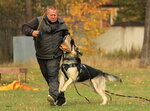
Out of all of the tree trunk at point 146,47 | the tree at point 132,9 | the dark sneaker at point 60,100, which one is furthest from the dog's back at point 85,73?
the tree at point 132,9

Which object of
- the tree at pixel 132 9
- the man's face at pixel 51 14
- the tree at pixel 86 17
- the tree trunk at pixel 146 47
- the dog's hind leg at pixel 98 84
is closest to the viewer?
the man's face at pixel 51 14

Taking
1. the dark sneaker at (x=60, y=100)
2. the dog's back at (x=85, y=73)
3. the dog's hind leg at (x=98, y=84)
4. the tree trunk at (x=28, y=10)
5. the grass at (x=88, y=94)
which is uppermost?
the tree trunk at (x=28, y=10)

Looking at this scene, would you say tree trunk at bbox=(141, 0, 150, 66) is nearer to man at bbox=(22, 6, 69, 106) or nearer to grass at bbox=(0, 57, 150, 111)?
grass at bbox=(0, 57, 150, 111)

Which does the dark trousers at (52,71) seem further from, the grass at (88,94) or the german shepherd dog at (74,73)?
the grass at (88,94)

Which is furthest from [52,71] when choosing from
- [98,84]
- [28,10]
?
[28,10]

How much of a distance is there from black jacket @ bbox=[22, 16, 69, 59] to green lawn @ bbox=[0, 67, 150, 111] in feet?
3.58

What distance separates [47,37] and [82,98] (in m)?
3.10

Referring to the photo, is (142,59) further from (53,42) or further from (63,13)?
(53,42)

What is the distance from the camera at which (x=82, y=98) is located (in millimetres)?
11906

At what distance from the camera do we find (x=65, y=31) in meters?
9.51

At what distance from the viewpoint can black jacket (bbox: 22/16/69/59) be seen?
922 cm

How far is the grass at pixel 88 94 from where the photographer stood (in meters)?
9.45

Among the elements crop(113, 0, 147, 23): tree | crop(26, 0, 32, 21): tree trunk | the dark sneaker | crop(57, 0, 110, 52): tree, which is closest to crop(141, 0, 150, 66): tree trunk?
crop(57, 0, 110, 52): tree

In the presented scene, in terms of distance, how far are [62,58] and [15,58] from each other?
16.3 meters
